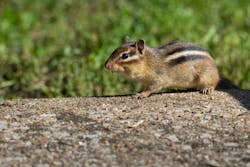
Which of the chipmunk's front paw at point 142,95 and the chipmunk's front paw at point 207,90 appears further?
the chipmunk's front paw at point 207,90

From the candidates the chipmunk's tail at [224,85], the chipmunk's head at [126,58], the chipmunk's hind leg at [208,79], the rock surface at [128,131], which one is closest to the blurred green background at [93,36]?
the chipmunk's tail at [224,85]

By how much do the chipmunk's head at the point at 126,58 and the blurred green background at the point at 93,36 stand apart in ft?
3.75

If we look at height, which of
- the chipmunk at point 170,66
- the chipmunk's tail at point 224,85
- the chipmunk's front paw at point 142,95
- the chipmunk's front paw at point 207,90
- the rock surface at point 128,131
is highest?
the chipmunk at point 170,66

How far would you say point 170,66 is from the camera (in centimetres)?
729

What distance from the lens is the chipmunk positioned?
7.16 metres

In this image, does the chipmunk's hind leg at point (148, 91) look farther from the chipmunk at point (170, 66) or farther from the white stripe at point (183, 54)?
the white stripe at point (183, 54)

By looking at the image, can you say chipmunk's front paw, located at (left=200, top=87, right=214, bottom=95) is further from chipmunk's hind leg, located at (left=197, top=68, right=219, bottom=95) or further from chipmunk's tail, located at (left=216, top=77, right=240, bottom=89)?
chipmunk's tail, located at (left=216, top=77, right=240, bottom=89)

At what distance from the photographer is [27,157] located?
16.5 ft

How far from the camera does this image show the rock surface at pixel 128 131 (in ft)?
16.4

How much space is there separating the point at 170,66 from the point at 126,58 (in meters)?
0.53

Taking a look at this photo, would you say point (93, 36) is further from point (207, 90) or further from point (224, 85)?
point (207, 90)

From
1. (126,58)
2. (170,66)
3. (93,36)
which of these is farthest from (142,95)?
(93,36)

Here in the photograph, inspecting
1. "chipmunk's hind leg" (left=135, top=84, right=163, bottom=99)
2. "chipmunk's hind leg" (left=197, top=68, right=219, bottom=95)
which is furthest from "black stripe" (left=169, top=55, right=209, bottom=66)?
"chipmunk's hind leg" (left=135, top=84, right=163, bottom=99)

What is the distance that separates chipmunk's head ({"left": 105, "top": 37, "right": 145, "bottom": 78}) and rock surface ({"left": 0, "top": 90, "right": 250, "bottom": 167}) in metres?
0.48
